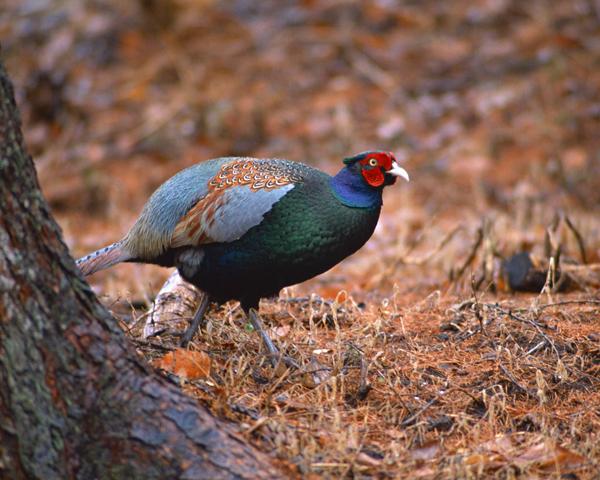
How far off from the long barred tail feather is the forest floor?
248 millimetres

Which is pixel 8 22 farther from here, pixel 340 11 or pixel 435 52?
pixel 435 52

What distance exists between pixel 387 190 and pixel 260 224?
4.65 meters

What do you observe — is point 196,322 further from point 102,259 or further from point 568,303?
point 568,303

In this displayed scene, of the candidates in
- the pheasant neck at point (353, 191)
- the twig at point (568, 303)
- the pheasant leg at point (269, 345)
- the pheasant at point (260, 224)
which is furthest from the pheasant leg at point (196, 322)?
the twig at point (568, 303)

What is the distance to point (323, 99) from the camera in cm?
962

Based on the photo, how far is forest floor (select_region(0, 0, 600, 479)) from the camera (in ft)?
10.7

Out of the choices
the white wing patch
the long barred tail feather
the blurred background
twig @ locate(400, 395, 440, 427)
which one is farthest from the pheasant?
the blurred background

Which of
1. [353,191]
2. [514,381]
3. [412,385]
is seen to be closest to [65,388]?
[412,385]

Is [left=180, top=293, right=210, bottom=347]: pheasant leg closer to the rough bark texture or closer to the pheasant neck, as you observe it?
the pheasant neck

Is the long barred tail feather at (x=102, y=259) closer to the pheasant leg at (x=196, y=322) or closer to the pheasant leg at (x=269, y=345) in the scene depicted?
the pheasant leg at (x=196, y=322)

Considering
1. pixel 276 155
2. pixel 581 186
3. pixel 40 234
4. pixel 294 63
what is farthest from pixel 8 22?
pixel 40 234

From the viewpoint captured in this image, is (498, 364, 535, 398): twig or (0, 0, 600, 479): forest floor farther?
(498, 364, 535, 398): twig

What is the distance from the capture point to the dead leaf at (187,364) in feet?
11.1

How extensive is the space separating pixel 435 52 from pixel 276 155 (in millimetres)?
2484
